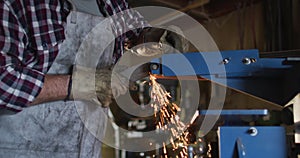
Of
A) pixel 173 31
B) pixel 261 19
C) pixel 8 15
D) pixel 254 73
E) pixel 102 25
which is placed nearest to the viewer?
pixel 8 15

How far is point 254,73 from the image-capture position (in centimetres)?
104

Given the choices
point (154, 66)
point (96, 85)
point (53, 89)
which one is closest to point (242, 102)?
point (154, 66)

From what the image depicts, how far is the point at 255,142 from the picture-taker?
3.25ft

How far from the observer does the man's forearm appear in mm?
1005

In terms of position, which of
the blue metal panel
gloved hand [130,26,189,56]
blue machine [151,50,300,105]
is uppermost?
gloved hand [130,26,189,56]

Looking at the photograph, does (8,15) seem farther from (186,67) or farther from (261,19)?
(261,19)

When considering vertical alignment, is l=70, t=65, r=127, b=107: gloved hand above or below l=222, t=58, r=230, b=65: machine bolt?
below

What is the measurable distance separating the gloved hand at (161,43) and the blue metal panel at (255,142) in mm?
308

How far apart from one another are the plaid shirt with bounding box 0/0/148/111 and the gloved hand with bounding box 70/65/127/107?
0.10m

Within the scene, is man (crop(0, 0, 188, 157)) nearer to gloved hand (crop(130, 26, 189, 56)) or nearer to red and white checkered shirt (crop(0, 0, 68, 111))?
red and white checkered shirt (crop(0, 0, 68, 111))

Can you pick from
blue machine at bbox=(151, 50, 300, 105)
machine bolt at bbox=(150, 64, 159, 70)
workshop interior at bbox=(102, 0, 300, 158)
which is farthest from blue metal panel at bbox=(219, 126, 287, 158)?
machine bolt at bbox=(150, 64, 159, 70)

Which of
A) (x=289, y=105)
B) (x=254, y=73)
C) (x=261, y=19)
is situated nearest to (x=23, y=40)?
(x=254, y=73)

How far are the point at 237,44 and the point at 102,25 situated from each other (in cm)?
153

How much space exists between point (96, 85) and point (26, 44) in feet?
0.75
